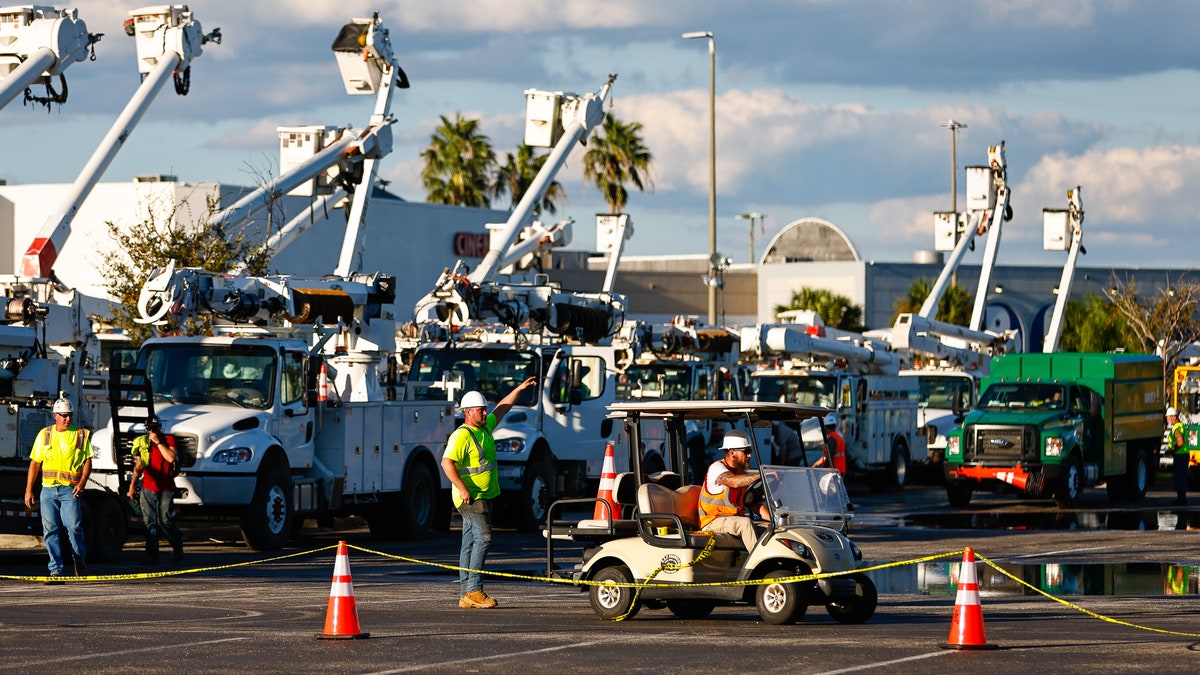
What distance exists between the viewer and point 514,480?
25188mm

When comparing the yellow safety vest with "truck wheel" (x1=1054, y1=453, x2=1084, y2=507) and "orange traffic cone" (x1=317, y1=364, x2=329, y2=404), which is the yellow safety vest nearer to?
"orange traffic cone" (x1=317, y1=364, x2=329, y2=404)

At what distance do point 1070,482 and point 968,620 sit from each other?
19.1 metres

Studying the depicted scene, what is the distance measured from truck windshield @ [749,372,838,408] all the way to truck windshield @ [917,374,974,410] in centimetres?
557

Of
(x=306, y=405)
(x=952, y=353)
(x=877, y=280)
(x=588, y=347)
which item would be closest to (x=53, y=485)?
(x=306, y=405)

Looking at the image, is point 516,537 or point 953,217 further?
point 953,217

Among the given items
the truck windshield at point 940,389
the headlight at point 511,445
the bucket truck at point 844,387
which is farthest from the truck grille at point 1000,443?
the headlight at point 511,445

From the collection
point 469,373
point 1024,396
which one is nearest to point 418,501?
point 469,373

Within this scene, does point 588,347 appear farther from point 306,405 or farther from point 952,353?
point 952,353

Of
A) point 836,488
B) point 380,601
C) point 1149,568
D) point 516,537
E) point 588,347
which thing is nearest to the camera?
point 836,488

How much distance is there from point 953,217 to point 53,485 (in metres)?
32.1

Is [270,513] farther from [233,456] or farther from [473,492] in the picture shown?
[473,492]

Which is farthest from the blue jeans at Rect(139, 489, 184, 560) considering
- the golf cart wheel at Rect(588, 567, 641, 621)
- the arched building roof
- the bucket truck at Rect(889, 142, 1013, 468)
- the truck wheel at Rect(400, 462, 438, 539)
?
the arched building roof

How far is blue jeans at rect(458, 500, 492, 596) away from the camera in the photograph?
50.7 ft

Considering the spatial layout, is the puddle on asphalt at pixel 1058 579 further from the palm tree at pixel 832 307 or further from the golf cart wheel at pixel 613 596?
the palm tree at pixel 832 307
